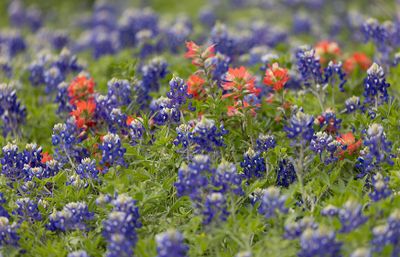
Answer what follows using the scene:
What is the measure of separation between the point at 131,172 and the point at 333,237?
5.36 feet

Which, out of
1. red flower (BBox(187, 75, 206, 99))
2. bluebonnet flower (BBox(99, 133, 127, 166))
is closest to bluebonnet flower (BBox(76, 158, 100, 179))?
bluebonnet flower (BBox(99, 133, 127, 166))

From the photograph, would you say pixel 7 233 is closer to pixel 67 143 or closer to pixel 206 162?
pixel 67 143

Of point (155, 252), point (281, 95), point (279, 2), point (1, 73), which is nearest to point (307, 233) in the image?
point (155, 252)

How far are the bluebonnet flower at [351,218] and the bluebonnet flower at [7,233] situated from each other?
2.04 m

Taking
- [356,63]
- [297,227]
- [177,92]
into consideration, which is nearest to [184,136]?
[177,92]

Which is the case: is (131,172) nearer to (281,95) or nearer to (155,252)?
(155,252)

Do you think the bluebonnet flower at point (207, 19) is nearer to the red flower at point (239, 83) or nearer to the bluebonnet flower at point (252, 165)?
the red flower at point (239, 83)

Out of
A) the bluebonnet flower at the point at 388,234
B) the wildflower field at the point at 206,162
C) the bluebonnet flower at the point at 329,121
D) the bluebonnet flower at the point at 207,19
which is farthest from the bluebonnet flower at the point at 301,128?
the bluebonnet flower at the point at 207,19

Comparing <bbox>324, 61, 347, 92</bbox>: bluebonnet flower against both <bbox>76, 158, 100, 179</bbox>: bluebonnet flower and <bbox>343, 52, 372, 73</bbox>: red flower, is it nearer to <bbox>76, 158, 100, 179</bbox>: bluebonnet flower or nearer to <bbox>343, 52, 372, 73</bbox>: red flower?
<bbox>343, 52, 372, 73</bbox>: red flower

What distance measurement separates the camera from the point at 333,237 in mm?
3469

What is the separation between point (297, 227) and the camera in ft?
12.1

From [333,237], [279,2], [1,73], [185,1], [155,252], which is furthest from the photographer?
[185,1]

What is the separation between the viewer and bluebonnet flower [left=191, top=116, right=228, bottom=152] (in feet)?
14.1

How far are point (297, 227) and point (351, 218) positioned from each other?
31 cm
